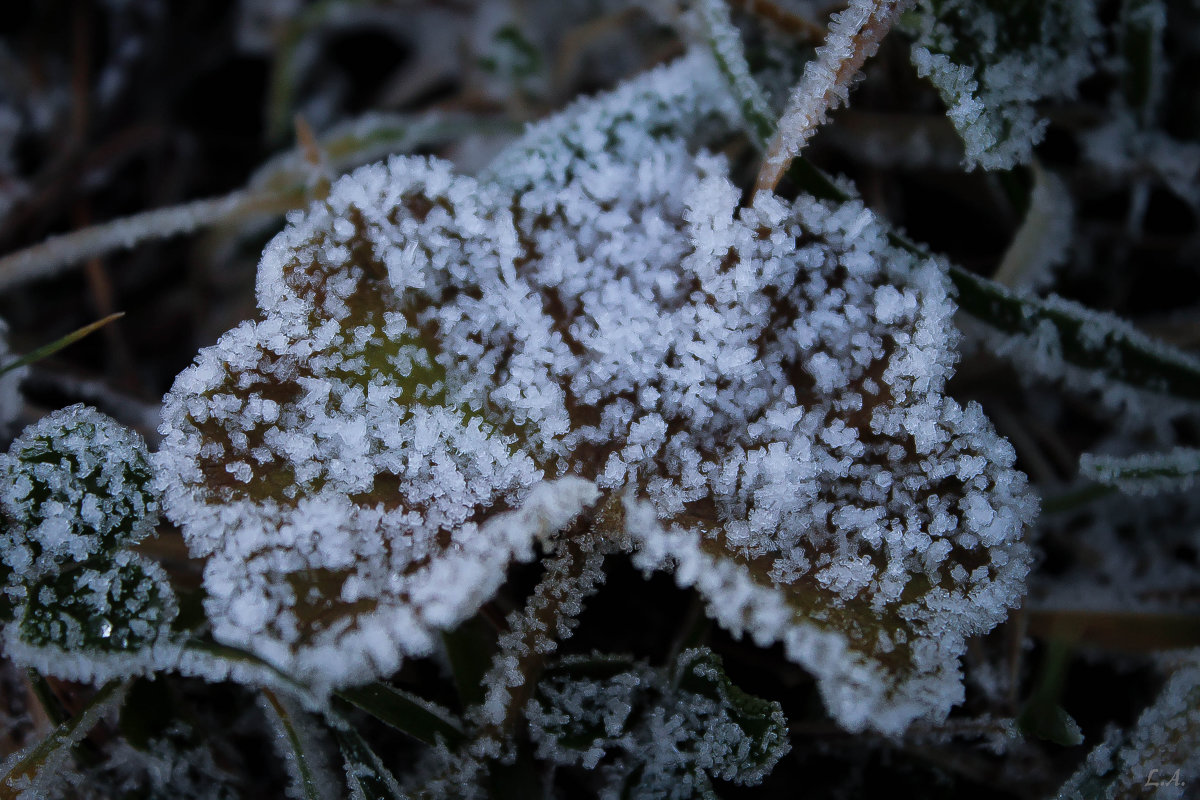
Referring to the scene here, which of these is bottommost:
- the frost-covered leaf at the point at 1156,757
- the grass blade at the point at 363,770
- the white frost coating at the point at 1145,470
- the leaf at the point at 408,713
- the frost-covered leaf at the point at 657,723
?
the grass blade at the point at 363,770

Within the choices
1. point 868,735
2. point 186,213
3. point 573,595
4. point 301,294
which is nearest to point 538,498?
point 573,595

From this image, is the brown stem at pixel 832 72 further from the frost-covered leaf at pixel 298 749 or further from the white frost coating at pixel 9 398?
the white frost coating at pixel 9 398

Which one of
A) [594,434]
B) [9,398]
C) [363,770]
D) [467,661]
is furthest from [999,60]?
[9,398]

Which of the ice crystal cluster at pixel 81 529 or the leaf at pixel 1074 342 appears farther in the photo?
the leaf at pixel 1074 342

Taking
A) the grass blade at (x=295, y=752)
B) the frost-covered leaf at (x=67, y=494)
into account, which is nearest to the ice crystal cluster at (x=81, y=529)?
the frost-covered leaf at (x=67, y=494)

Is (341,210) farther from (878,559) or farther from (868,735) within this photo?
(868,735)

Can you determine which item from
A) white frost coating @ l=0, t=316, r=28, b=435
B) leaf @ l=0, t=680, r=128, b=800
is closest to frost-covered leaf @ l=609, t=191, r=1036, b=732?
leaf @ l=0, t=680, r=128, b=800
